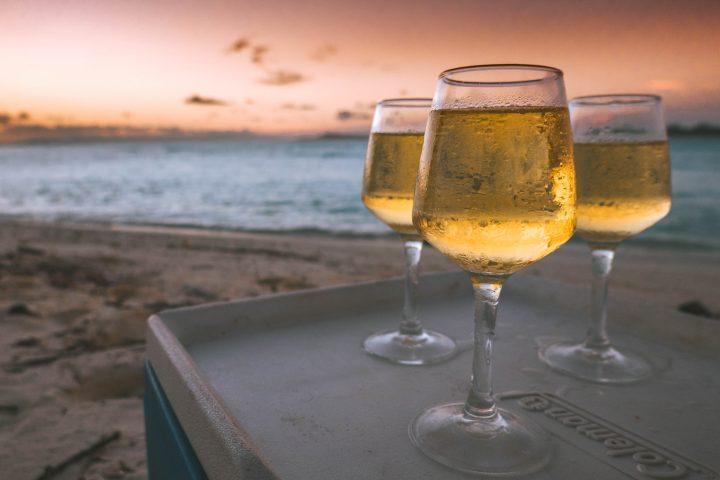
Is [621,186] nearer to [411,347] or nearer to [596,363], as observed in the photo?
[596,363]

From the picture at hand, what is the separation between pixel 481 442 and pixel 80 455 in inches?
81.1

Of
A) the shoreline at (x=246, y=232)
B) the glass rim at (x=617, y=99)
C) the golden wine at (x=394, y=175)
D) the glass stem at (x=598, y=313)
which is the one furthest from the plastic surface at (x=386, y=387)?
the shoreline at (x=246, y=232)

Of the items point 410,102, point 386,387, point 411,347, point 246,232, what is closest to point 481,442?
point 386,387

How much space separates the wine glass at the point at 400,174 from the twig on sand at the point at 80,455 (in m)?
1.59

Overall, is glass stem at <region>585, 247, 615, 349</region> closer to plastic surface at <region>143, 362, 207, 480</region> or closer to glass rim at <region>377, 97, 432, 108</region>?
glass rim at <region>377, 97, 432, 108</region>

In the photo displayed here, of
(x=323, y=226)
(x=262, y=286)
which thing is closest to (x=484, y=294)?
(x=262, y=286)

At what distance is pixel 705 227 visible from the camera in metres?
13.4

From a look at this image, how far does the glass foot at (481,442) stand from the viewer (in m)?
0.93

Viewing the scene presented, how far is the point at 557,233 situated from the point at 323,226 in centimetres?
1323

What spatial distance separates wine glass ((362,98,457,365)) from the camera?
1658 millimetres

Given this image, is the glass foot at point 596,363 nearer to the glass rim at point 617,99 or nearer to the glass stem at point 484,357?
the glass stem at point 484,357

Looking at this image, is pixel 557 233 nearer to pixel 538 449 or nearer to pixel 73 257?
pixel 538 449

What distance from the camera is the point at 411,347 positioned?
1.44m

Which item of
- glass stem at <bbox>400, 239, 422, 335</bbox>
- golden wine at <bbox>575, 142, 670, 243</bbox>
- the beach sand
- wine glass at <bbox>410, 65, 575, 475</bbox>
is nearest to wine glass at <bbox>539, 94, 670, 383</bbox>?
golden wine at <bbox>575, 142, 670, 243</bbox>
